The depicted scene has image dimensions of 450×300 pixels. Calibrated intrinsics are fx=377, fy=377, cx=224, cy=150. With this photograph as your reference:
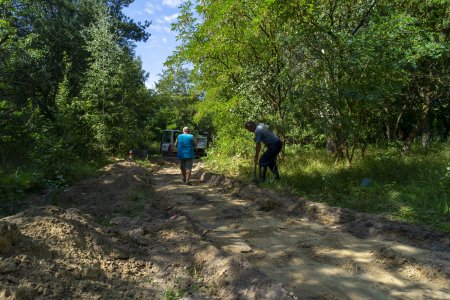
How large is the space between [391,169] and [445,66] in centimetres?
521

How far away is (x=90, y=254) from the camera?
149 inches

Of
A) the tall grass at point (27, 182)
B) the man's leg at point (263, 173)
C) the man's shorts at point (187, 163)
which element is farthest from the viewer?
the man's shorts at point (187, 163)

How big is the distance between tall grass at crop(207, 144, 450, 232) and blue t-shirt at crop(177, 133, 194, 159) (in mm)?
1593

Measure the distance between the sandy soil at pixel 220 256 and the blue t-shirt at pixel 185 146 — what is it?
4.03 m

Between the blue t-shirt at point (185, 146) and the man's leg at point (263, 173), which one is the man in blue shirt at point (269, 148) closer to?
the man's leg at point (263, 173)

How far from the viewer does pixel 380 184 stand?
297 inches

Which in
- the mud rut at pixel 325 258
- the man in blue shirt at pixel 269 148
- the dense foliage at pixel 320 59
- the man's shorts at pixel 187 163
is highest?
the dense foliage at pixel 320 59

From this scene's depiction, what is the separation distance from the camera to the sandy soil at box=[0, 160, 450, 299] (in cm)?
321

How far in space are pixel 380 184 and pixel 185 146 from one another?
5.22m

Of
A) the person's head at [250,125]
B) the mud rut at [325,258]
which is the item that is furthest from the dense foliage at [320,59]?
the mud rut at [325,258]

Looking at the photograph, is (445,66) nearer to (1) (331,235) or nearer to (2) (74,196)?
(1) (331,235)

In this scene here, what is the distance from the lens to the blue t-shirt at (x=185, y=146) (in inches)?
412

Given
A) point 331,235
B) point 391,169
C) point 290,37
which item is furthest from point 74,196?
point 391,169

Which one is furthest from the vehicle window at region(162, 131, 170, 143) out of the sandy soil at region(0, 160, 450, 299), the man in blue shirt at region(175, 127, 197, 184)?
the sandy soil at region(0, 160, 450, 299)
